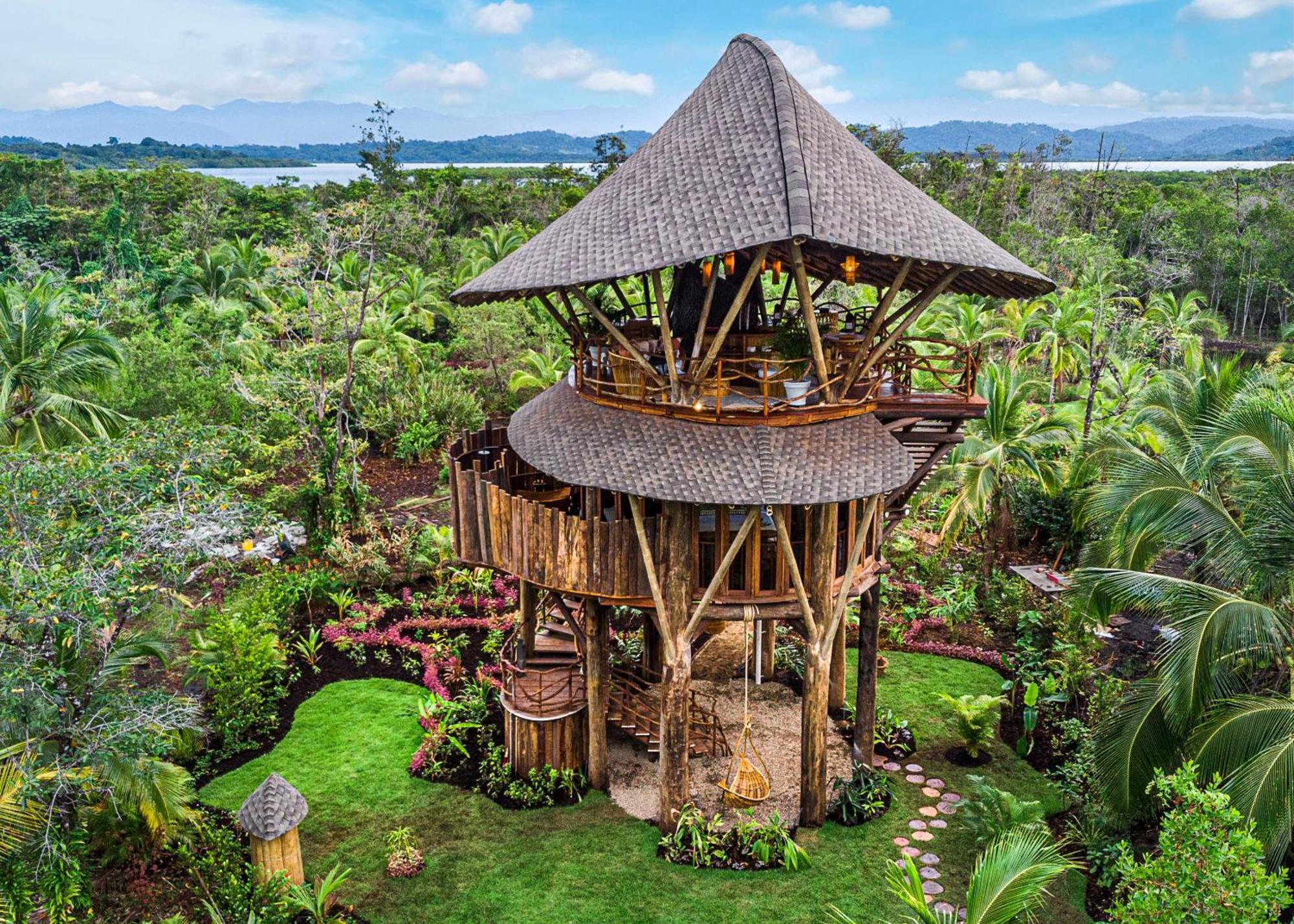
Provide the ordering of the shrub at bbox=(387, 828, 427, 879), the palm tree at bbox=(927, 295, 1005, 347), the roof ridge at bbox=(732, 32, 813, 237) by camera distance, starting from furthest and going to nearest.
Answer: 1. the palm tree at bbox=(927, 295, 1005, 347)
2. the shrub at bbox=(387, 828, 427, 879)
3. the roof ridge at bbox=(732, 32, 813, 237)

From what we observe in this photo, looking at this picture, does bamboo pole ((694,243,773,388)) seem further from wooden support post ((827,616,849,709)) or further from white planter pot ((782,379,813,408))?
wooden support post ((827,616,849,709))

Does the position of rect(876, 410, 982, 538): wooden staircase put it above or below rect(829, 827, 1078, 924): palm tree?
above

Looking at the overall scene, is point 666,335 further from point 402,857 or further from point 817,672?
point 402,857

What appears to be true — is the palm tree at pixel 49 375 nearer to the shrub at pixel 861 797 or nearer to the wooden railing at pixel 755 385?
the wooden railing at pixel 755 385

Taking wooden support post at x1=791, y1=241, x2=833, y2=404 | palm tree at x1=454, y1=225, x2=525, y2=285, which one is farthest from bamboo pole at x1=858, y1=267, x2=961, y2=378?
palm tree at x1=454, y1=225, x2=525, y2=285

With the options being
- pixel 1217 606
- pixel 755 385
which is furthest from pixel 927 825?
pixel 755 385

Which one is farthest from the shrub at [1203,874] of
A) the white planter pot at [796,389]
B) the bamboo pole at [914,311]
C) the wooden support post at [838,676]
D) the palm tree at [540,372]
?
the palm tree at [540,372]

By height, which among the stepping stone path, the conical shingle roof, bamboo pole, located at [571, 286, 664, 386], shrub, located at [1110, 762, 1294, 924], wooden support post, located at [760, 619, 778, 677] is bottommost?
the stepping stone path
